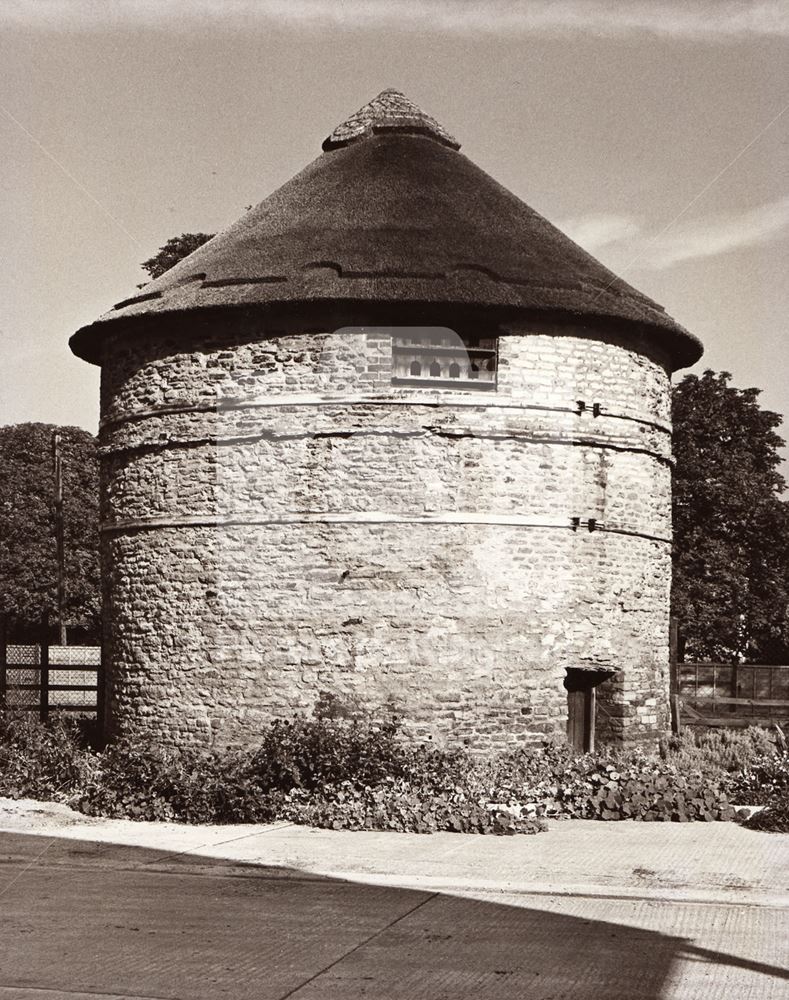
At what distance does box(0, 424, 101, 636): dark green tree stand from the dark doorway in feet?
94.8

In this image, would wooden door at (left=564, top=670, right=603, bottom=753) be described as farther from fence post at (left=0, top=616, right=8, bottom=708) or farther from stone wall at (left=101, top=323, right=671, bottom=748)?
fence post at (left=0, top=616, right=8, bottom=708)

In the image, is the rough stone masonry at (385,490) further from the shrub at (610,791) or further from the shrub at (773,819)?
the shrub at (773,819)

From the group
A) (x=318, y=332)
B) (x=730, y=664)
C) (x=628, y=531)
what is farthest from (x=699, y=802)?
(x=730, y=664)

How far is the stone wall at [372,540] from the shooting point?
15797 millimetres

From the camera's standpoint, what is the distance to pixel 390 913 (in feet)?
29.7

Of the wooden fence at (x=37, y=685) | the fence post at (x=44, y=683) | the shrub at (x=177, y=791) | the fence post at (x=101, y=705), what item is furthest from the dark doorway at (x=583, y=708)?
the fence post at (x=44, y=683)

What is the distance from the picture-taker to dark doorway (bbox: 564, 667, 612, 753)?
16812mm

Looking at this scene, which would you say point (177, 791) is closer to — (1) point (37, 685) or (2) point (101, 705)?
(2) point (101, 705)

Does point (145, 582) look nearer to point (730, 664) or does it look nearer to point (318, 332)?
point (318, 332)

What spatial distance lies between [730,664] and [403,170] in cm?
2071

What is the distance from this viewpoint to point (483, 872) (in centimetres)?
1049

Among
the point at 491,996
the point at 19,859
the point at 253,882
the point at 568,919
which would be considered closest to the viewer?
the point at 491,996

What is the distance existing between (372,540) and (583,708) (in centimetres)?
373

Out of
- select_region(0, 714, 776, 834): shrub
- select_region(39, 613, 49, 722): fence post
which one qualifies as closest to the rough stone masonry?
select_region(0, 714, 776, 834): shrub
